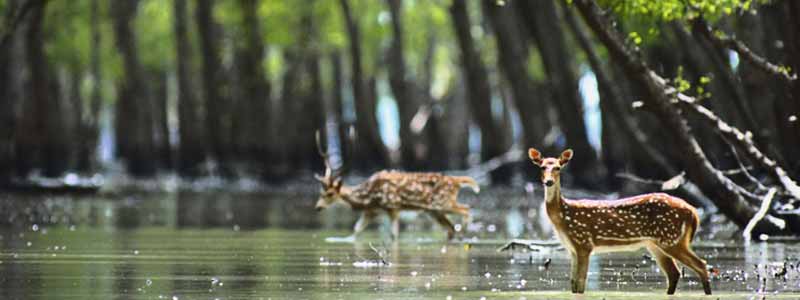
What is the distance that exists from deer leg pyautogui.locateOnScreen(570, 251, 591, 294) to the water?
0.33 feet

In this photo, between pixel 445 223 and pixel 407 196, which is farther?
pixel 407 196

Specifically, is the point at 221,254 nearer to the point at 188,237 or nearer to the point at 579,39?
the point at 188,237

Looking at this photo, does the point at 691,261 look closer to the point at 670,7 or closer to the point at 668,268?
the point at 668,268

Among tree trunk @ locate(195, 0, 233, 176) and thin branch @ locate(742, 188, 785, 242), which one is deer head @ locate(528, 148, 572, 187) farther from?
tree trunk @ locate(195, 0, 233, 176)

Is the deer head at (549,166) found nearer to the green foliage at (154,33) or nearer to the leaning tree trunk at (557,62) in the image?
the leaning tree trunk at (557,62)

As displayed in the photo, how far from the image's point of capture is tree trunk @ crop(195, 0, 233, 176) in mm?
54281

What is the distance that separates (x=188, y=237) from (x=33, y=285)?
26.2ft

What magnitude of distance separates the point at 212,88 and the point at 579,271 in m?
43.2

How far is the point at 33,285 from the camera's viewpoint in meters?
13.2

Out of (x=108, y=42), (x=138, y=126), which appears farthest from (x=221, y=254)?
(x=108, y=42)

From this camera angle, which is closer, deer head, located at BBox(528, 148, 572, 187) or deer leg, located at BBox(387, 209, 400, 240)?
deer head, located at BBox(528, 148, 572, 187)

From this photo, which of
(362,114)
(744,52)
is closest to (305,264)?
(744,52)

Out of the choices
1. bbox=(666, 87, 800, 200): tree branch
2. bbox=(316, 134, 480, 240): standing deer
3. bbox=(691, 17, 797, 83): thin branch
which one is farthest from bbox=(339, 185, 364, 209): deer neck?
bbox=(691, 17, 797, 83): thin branch

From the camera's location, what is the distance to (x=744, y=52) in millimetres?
19031
